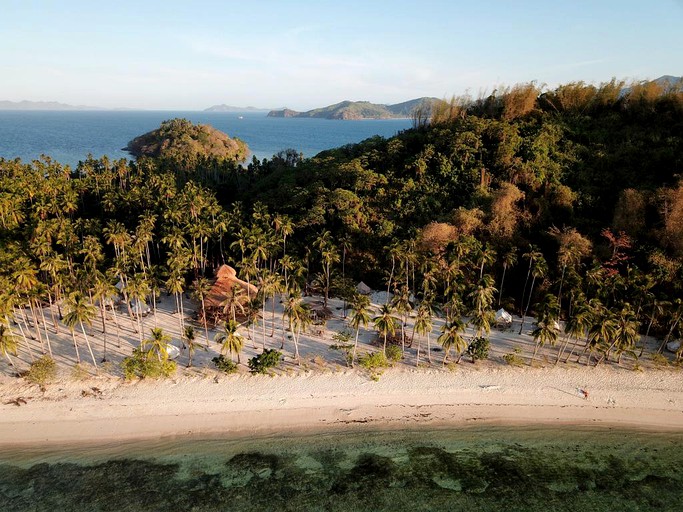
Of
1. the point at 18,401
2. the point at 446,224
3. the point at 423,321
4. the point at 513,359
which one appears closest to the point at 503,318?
the point at 513,359

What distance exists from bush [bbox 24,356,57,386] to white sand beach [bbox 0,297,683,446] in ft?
2.14

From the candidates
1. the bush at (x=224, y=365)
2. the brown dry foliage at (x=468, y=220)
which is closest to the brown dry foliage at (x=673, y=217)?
the brown dry foliage at (x=468, y=220)

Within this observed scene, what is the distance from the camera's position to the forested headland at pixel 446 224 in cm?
4450

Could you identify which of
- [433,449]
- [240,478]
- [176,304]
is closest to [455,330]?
[433,449]

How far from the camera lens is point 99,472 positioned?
3109cm

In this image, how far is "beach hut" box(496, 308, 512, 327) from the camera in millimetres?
48281

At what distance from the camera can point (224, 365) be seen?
39719mm

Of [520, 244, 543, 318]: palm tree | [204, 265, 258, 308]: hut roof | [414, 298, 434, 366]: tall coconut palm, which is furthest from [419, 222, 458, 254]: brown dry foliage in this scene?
[204, 265, 258, 308]: hut roof

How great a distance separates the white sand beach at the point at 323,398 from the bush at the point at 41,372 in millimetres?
653

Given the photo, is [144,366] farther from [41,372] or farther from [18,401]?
[18,401]

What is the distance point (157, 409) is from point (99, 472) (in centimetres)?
627

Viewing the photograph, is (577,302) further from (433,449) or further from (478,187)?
(478,187)

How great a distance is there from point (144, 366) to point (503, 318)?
3862cm

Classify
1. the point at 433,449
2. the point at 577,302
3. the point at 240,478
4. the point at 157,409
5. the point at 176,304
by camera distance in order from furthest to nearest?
the point at 176,304 < the point at 577,302 < the point at 157,409 < the point at 433,449 < the point at 240,478
